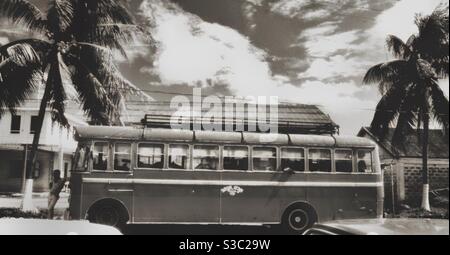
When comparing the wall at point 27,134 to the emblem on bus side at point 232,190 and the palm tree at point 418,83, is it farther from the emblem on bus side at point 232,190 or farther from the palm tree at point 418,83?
the palm tree at point 418,83

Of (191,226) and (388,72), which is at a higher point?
(388,72)

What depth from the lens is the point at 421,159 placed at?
1152 cm

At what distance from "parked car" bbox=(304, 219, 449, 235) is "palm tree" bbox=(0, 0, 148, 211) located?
6258mm

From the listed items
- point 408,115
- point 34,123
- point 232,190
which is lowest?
point 232,190

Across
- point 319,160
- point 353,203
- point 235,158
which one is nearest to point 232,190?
point 235,158

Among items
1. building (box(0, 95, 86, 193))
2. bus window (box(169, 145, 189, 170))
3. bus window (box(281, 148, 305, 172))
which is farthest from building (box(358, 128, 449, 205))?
building (box(0, 95, 86, 193))

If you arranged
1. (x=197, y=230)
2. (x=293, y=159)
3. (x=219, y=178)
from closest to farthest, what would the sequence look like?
(x=197, y=230) → (x=219, y=178) → (x=293, y=159)

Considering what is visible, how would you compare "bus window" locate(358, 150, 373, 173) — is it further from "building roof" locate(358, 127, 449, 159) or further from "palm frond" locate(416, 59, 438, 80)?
"palm frond" locate(416, 59, 438, 80)

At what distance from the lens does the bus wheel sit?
9258mm

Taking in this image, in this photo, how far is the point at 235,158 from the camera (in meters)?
9.87

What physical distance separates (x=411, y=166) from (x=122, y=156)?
7.28m

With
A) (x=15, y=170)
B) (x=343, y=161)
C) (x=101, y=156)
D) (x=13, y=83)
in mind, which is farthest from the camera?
(x=15, y=170)

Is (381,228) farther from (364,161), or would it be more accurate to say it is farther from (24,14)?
(24,14)
